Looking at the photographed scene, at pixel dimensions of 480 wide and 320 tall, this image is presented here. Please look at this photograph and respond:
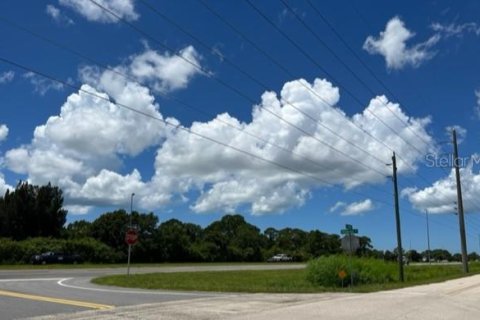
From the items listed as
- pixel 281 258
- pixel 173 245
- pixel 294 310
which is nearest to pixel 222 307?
pixel 294 310

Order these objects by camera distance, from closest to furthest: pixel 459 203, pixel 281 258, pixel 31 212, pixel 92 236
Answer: pixel 459 203 < pixel 31 212 < pixel 92 236 < pixel 281 258

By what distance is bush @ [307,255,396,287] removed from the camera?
31.9 metres

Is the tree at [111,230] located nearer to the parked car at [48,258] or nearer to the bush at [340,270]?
the parked car at [48,258]

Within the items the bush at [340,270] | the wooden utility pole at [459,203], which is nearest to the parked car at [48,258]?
the bush at [340,270]

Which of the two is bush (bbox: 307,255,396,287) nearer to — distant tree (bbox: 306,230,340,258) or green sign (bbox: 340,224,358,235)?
green sign (bbox: 340,224,358,235)

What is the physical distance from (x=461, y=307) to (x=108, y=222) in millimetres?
76802

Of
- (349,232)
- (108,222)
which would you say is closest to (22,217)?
(108,222)

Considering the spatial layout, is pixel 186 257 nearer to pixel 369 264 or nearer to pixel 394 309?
pixel 369 264

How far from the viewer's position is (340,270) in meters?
31.5

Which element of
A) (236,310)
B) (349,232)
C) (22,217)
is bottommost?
(236,310)

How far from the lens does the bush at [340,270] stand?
31.9 metres

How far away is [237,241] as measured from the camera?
125 m

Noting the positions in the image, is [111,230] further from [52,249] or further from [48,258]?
[48,258]

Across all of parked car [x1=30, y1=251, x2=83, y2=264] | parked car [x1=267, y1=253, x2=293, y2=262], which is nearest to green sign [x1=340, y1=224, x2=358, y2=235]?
parked car [x1=30, y1=251, x2=83, y2=264]
